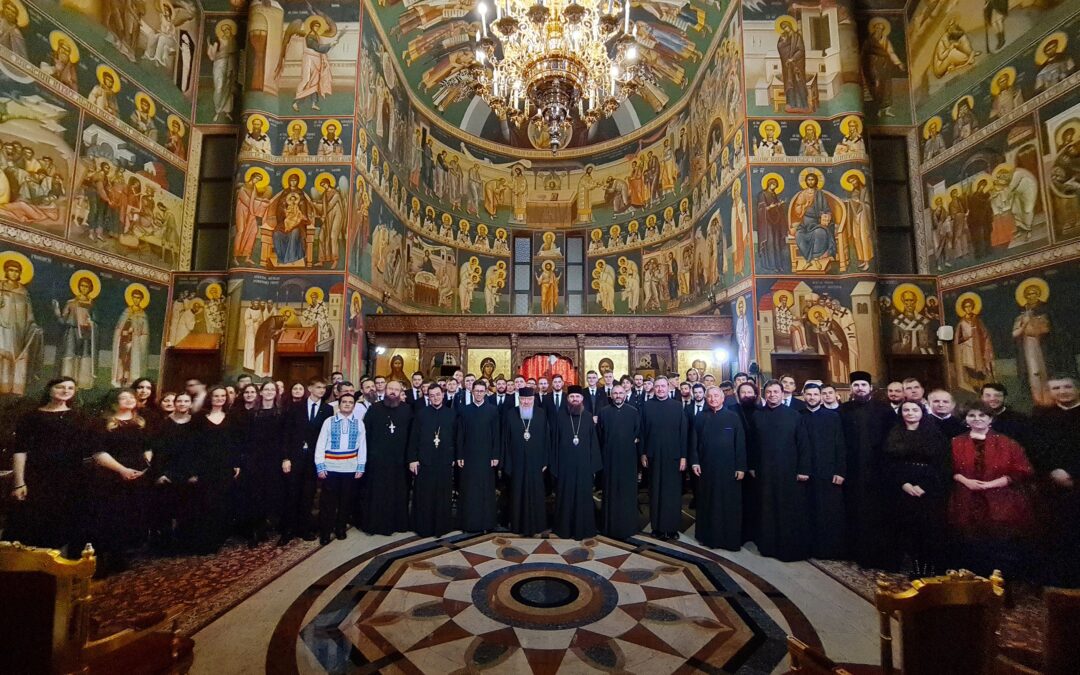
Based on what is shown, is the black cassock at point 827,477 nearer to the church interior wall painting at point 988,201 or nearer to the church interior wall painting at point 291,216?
the church interior wall painting at point 988,201

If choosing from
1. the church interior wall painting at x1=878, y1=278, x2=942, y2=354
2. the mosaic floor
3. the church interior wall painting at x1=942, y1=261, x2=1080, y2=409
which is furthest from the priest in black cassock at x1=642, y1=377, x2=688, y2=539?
the church interior wall painting at x1=878, y1=278, x2=942, y2=354

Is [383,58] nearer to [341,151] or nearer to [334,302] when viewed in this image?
[341,151]

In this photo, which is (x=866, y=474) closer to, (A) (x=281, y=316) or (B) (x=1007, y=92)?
(B) (x=1007, y=92)

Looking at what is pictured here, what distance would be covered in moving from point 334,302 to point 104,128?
6036mm

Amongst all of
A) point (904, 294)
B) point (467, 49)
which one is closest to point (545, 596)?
point (904, 294)

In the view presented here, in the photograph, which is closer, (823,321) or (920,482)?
(920,482)

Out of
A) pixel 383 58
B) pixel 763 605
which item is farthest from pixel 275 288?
pixel 763 605

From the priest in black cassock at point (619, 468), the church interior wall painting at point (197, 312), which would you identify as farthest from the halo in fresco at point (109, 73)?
the priest in black cassock at point (619, 468)

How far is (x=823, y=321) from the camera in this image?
38.3ft

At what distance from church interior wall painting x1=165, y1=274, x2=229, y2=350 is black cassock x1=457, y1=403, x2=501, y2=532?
8.82 m

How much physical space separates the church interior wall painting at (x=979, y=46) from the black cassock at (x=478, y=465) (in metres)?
Result: 12.7

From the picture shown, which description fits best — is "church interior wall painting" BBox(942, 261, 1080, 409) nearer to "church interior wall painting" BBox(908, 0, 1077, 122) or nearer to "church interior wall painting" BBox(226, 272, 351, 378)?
"church interior wall painting" BBox(908, 0, 1077, 122)

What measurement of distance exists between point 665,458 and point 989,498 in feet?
11.1

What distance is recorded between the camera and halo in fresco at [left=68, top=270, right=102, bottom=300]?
958 cm
